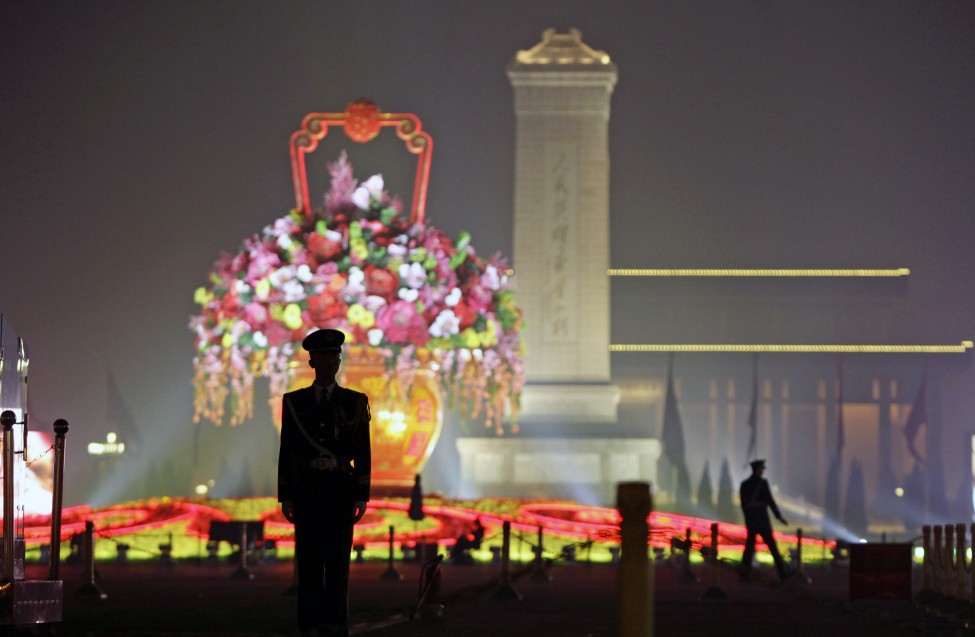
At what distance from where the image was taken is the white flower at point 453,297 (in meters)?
23.4

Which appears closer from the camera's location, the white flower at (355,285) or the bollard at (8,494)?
the bollard at (8,494)

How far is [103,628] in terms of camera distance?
12.8 meters

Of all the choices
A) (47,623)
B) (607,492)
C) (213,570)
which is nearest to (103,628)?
(47,623)

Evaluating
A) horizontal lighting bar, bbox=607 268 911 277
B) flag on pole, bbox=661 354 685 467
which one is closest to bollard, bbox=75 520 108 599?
flag on pole, bbox=661 354 685 467

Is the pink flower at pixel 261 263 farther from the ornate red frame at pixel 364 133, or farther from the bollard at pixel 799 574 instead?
the bollard at pixel 799 574

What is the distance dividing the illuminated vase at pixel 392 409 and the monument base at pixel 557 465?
41.1 ft

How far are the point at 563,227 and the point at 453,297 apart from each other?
14.1m

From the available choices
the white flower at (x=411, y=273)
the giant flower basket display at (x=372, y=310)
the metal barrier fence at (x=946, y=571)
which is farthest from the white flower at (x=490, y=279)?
the metal barrier fence at (x=946, y=571)

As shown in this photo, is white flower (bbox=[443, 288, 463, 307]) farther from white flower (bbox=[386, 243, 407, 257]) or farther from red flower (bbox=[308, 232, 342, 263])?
red flower (bbox=[308, 232, 342, 263])

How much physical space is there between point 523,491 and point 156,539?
47.8 feet

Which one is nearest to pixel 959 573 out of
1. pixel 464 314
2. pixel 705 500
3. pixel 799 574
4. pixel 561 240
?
pixel 799 574

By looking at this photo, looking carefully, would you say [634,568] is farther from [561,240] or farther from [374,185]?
[561,240]

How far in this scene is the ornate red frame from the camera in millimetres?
24969

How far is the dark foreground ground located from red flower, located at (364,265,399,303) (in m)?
3.59
